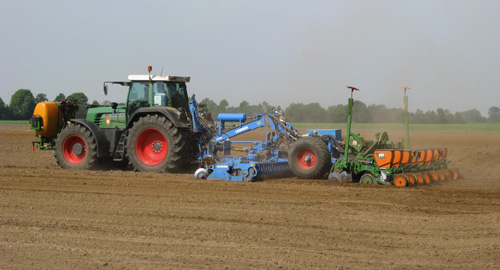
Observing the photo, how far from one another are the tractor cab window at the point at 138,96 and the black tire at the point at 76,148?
1176 millimetres

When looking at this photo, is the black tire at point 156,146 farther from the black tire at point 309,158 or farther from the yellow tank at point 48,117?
the yellow tank at point 48,117

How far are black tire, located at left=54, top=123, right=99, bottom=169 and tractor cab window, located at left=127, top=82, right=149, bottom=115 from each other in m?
1.18

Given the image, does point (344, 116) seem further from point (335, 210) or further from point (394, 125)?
point (335, 210)

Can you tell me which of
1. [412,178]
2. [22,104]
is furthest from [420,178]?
[22,104]

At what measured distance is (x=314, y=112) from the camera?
91.4 ft

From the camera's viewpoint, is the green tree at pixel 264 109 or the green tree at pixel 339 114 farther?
the green tree at pixel 339 114

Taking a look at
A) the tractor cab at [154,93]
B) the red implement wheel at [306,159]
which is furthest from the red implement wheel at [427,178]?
the tractor cab at [154,93]

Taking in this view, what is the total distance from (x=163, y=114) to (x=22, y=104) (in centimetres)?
5456

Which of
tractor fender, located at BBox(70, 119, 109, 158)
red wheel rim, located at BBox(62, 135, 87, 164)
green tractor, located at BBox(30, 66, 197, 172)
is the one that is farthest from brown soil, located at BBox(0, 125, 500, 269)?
red wheel rim, located at BBox(62, 135, 87, 164)

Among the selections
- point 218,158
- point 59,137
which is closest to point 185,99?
point 218,158

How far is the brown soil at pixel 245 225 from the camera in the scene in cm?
572

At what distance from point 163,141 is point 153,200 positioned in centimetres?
414

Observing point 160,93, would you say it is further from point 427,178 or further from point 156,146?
point 427,178

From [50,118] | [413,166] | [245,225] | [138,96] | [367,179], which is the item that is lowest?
[245,225]
